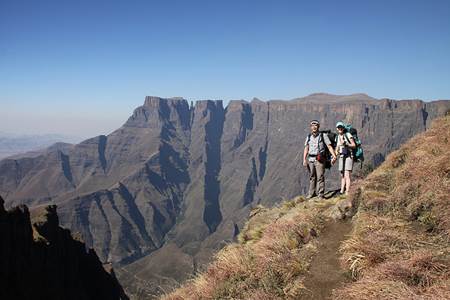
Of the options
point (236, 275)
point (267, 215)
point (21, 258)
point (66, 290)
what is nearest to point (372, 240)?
point (236, 275)

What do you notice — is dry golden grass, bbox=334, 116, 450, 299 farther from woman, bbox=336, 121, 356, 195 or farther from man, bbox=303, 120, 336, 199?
man, bbox=303, 120, 336, 199

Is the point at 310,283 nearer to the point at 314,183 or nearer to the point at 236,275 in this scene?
the point at 236,275

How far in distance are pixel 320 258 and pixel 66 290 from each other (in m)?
51.1

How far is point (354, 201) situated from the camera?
12727mm

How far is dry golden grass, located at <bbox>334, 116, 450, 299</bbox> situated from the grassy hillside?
18mm

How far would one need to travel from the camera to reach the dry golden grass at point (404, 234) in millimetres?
6793

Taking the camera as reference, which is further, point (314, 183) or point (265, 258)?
point (314, 183)

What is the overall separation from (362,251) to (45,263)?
52969 millimetres

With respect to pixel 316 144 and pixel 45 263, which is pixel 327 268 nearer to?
pixel 316 144

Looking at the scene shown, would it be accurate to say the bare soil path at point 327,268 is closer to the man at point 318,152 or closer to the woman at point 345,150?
the woman at point 345,150

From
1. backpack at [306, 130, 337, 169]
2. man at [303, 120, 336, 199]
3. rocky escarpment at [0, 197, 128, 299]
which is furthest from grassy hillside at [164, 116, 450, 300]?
rocky escarpment at [0, 197, 128, 299]

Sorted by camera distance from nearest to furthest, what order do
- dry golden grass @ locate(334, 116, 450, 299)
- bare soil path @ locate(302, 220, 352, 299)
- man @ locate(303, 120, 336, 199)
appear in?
1. dry golden grass @ locate(334, 116, 450, 299)
2. bare soil path @ locate(302, 220, 352, 299)
3. man @ locate(303, 120, 336, 199)

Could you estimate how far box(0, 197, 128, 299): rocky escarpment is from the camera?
38322 millimetres

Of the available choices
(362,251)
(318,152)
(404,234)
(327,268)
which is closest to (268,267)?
(327,268)
